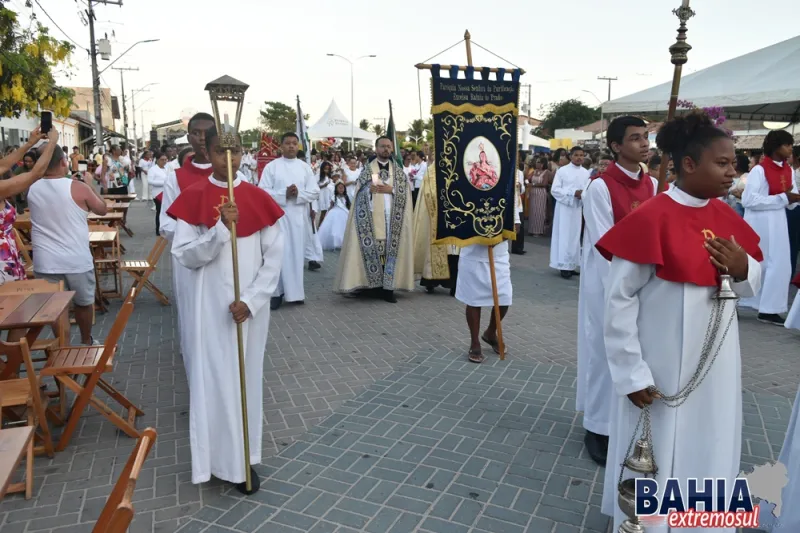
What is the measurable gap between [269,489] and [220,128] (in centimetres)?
213

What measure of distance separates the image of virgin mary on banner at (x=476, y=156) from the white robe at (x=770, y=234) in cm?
379

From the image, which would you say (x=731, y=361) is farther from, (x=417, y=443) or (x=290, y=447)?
(x=290, y=447)

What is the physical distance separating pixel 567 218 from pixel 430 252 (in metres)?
2.96

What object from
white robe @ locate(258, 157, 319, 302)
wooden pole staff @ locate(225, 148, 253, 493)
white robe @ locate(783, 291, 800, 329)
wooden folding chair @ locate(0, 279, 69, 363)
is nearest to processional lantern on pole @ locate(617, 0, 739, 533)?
white robe @ locate(783, 291, 800, 329)

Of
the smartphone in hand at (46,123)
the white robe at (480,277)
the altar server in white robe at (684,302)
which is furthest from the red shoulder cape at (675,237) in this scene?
the smartphone in hand at (46,123)

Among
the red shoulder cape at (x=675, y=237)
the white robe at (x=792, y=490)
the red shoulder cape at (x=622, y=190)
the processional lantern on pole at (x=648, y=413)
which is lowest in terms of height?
the white robe at (x=792, y=490)

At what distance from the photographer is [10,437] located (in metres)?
2.43

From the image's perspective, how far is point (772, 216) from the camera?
25.8ft

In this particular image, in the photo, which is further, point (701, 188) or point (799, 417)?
point (799, 417)

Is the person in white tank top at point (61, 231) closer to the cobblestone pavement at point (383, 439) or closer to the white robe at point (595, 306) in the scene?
the cobblestone pavement at point (383, 439)

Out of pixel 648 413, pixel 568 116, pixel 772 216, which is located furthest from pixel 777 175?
pixel 568 116

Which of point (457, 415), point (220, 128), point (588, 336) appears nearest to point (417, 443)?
point (457, 415)

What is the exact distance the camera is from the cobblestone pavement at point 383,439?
3482 mm

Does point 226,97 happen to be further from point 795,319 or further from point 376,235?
point 376,235
